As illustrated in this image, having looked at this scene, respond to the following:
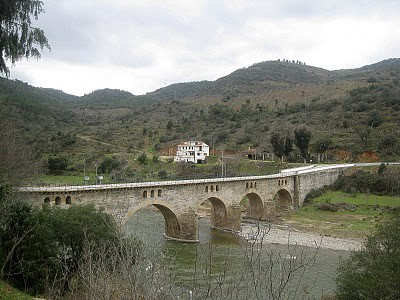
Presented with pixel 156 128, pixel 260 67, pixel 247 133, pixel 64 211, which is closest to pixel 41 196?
pixel 64 211

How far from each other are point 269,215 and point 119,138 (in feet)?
170

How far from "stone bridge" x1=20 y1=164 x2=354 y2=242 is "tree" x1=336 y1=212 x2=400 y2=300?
18.4ft

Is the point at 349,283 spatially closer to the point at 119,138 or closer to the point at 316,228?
the point at 316,228

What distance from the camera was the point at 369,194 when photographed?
148ft

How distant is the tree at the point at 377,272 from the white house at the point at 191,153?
168ft

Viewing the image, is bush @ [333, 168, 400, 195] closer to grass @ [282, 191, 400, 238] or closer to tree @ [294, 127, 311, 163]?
grass @ [282, 191, 400, 238]

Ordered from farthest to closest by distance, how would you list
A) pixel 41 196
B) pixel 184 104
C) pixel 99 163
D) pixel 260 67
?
pixel 260 67, pixel 184 104, pixel 99 163, pixel 41 196

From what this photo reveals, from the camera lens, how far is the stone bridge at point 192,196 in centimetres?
2497

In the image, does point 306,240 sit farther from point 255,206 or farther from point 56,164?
point 56,164

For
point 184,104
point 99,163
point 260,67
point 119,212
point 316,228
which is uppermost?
point 260,67

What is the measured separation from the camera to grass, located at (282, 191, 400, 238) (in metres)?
34.7

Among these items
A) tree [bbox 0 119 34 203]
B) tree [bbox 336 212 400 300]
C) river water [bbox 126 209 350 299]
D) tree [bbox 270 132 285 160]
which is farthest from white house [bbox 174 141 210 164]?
tree [bbox 336 212 400 300]

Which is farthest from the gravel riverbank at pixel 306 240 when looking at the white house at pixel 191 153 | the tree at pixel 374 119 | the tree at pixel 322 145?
the tree at pixel 374 119

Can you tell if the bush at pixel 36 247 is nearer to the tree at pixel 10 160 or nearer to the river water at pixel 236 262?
the tree at pixel 10 160
